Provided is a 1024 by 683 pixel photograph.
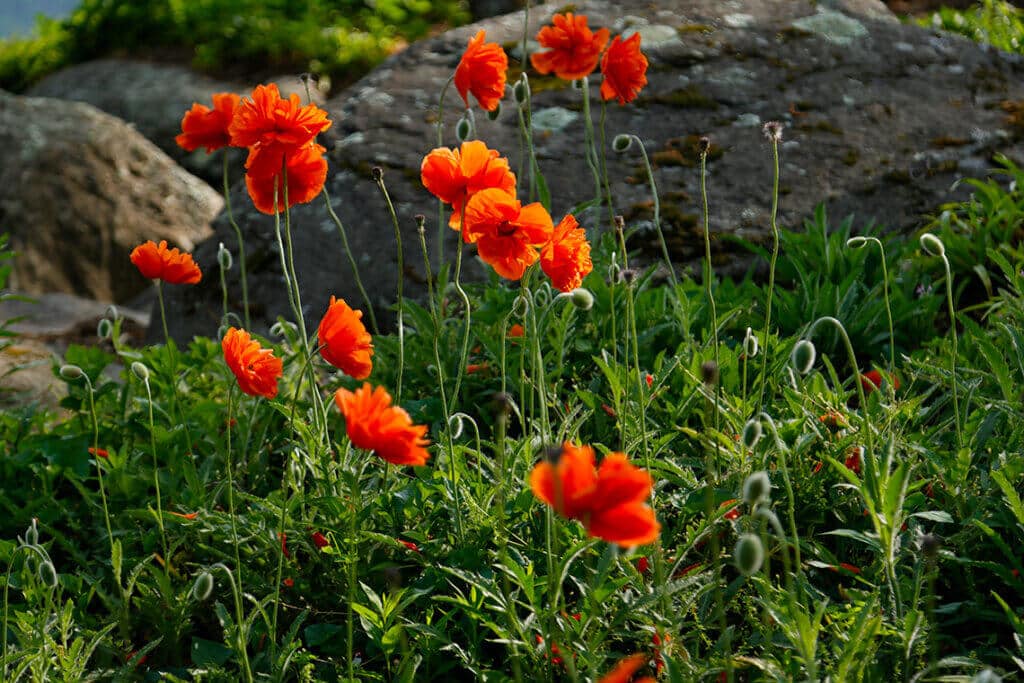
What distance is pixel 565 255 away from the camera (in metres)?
1.82

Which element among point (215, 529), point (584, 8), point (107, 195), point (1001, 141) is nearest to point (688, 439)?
point (215, 529)

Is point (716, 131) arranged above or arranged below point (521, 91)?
below

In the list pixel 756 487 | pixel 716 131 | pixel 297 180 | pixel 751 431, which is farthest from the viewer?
pixel 716 131

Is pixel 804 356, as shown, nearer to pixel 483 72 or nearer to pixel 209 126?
pixel 483 72

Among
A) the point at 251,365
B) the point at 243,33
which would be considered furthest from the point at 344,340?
the point at 243,33

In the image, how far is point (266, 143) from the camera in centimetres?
189

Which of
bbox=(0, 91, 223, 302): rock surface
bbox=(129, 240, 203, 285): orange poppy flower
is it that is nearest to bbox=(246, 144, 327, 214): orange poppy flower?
bbox=(129, 240, 203, 285): orange poppy flower

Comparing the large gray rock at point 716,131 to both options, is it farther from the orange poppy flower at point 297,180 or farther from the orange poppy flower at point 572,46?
the orange poppy flower at point 297,180

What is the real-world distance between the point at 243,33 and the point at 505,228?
861cm

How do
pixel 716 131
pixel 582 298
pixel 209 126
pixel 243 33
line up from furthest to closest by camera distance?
pixel 243 33 < pixel 716 131 < pixel 209 126 < pixel 582 298

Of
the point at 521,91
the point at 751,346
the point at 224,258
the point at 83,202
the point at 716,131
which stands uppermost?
the point at 521,91

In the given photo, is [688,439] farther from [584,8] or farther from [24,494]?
[584,8]

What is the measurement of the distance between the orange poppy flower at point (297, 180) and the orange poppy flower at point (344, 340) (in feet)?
1.26

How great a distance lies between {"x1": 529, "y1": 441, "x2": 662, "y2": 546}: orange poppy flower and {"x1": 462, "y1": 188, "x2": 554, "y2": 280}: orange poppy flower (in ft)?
2.29
